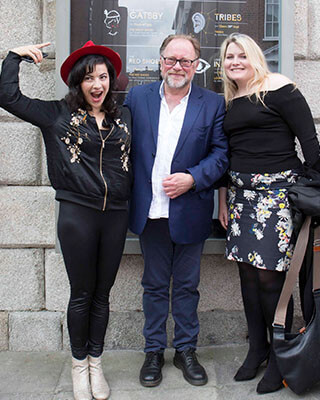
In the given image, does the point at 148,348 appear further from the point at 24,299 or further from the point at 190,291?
the point at 24,299

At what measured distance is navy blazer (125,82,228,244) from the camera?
2828mm

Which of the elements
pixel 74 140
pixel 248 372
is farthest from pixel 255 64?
pixel 248 372

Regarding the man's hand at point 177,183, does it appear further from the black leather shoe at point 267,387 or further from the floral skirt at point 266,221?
the black leather shoe at point 267,387

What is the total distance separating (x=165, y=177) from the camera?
113 inches

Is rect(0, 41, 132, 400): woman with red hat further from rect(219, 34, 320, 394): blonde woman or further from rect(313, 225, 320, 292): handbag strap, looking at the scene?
rect(313, 225, 320, 292): handbag strap

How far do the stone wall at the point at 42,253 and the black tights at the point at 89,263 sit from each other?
0.75 m

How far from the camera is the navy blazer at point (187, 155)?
2828 millimetres

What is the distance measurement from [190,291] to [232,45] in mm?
1548

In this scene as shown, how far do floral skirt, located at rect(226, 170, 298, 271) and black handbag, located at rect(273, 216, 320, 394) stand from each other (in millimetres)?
84

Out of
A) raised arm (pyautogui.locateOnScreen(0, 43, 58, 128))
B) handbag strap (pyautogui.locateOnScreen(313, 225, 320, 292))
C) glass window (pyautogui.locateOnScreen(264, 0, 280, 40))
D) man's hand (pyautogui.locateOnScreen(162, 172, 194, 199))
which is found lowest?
handbag strap (pyautogui.locateOnScreen(313, 225, 320, 292))

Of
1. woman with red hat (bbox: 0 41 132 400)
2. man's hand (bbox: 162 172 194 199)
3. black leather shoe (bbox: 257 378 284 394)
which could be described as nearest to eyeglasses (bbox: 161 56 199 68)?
woman with red hat (bbox: 0 41 132 400)

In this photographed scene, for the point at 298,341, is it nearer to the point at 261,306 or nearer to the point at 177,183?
the point at 261,306

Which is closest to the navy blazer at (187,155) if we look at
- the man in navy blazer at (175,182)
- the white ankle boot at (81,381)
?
the man in navy blazer at (175,182)

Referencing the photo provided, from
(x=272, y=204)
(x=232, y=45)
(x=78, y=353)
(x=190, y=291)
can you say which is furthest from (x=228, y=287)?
(x=232, y=45)
